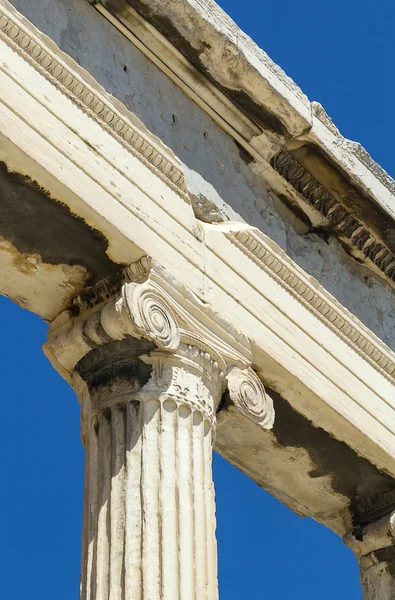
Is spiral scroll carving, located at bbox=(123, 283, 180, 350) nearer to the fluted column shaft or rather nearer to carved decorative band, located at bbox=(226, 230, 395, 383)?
the fluted column shaft

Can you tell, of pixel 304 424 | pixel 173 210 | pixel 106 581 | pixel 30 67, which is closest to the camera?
pixel 106 581

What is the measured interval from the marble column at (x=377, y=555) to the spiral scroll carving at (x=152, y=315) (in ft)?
9.66

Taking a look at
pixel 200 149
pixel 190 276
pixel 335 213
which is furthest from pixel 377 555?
pixel 200 149

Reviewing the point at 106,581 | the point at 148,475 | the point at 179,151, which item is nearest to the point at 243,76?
the point at 179,151

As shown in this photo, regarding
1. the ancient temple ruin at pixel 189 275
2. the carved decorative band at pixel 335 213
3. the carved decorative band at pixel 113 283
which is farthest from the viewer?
the carved decorative band at pixel 335 213

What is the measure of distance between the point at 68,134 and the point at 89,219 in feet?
1.84

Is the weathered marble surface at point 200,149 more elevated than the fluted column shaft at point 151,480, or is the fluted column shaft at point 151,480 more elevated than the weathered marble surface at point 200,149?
the weathered marble surface at point 200,149

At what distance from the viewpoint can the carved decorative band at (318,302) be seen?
10.7 metres

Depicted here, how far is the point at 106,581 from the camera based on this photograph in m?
8.65

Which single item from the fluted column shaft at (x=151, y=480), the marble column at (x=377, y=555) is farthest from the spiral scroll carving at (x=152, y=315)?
the marble column at (x=377, y=555)

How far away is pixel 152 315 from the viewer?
9422 mm

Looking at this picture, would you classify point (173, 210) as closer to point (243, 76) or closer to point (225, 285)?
point (225, 285)

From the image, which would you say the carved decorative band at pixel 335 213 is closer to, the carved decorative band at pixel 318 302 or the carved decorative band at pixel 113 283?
the carved decorative band at pixel 318 302

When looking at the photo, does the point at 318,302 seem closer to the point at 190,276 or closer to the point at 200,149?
the point at 200,149
